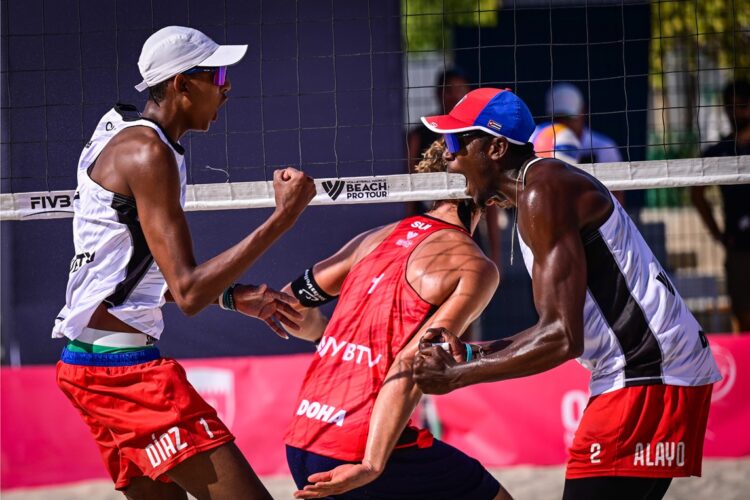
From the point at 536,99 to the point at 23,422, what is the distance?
441cm

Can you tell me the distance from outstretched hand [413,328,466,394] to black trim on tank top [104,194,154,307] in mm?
906

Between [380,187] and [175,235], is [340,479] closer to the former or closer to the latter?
[175,235]

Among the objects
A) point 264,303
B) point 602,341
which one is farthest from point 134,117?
point 602,341

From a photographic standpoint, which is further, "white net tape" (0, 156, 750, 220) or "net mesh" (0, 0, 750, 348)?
"net mesh" (0, 0, 750, 348)

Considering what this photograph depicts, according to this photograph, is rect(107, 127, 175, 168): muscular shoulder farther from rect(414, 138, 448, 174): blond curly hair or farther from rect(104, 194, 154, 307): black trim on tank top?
rect(414, 138, 448, 174): blond curly hair

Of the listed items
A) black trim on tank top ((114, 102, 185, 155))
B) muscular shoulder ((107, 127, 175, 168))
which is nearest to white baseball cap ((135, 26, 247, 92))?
black trim on tank top ((114, 102, 185, 155))

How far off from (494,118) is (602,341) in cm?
73

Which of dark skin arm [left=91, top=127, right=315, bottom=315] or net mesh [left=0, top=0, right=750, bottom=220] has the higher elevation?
net mesh [left=0, top=0, right=750, bottom=220]

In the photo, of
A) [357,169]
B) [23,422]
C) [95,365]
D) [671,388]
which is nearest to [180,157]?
[95,365]

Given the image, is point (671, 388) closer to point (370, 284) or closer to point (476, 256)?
point (476, 256)

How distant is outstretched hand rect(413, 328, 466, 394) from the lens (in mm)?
3082

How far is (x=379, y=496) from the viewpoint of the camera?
11.6 ft

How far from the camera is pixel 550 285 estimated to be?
296 centimetres

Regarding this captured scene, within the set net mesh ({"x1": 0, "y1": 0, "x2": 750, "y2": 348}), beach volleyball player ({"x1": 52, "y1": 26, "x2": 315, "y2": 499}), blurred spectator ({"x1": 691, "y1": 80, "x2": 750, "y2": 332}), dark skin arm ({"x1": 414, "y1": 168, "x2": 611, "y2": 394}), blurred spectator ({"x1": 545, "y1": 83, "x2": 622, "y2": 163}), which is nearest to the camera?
dark skin arm ({"x1": 414, "y1": 168, "x2": 611, "y2": 394})
